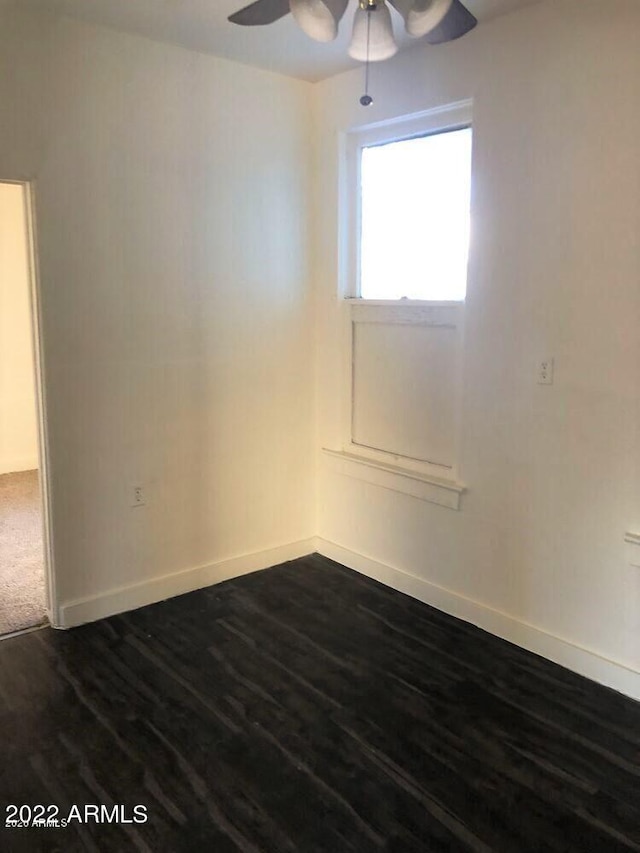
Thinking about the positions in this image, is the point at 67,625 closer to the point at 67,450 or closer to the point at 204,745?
the point at 67,450

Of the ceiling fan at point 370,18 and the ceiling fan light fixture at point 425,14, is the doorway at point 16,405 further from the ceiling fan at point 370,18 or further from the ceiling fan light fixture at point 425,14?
the ceiling fan light fixture at point 425,14

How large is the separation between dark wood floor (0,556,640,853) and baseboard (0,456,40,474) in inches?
110

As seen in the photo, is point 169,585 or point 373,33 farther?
point 169,585

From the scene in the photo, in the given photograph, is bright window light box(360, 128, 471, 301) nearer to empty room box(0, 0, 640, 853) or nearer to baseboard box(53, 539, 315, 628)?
empty room box(0, 0, 640, 853)

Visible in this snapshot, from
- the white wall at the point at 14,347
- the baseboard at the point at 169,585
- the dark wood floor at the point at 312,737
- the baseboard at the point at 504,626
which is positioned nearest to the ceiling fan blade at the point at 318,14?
the dark wood floor at the point at 312,737

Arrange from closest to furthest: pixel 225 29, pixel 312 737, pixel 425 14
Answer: pixel 425 14 < pixel 312 737 < pixel 225 29

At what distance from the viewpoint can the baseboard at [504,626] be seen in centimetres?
265

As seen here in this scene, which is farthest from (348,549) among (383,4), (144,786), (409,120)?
(383,4)

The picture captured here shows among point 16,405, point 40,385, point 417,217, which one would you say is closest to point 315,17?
point 417,217

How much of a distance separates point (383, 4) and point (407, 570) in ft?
7.92

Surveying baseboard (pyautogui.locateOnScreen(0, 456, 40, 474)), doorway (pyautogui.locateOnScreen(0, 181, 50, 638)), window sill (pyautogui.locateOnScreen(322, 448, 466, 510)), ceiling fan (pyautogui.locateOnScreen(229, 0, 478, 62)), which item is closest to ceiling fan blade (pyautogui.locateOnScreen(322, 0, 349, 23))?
ceiling fan (pyautogui.locateOnScreen(229, 0, 478, 62))

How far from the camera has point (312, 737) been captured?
238 cm

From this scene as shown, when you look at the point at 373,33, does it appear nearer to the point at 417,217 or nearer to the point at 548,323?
the point at 548,323

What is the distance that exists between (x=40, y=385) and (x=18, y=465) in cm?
290
